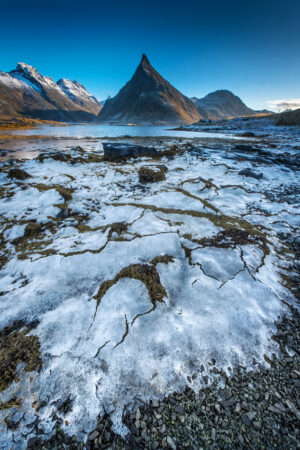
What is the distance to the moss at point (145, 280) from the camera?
2703mm

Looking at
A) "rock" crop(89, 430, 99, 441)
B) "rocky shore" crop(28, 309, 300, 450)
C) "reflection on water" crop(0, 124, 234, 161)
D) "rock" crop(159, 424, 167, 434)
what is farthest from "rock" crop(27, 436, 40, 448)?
"reflection on water" crop(0, 124, 234, 161)

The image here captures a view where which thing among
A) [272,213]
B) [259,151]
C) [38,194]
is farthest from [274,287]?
[259,151]

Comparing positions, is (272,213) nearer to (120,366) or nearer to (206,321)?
(206,321)

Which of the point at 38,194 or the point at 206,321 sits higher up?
the point at 38,194

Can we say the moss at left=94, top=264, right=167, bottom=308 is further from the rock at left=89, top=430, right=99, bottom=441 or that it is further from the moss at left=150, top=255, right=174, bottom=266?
the rock at left=89, top=430, right=99, bottom=441

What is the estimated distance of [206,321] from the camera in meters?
2.40

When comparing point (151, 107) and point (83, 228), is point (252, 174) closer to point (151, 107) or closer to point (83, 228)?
point (83, 228)

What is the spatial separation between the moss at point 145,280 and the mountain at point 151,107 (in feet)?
519

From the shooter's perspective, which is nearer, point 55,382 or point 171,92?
point 55,382

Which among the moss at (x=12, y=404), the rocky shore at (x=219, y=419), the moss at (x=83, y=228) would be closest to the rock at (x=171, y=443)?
the rocky shore at (x=219, y=419)

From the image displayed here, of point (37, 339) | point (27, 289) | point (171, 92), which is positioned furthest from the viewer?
point (171, 92)

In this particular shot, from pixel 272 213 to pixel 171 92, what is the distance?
240784 millimetres

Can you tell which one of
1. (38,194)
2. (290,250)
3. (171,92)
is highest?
(171,92)

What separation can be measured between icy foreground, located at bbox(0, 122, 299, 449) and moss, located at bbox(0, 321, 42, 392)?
0.02 meters
